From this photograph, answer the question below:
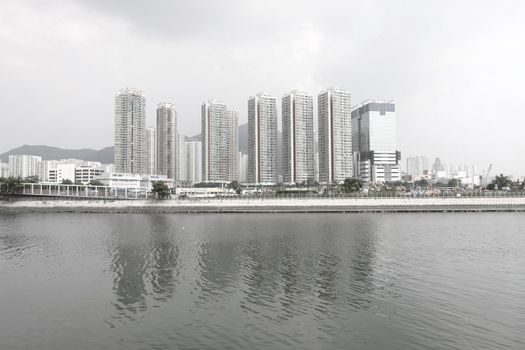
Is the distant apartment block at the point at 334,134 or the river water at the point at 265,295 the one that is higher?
the distant apartment block at the point at 334,134

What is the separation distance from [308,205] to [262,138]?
304ft

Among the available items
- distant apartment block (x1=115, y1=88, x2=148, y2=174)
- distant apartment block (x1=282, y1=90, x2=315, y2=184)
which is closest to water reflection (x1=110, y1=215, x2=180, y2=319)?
distant apartment block (x1=282, y1=90, x2=315, y2=184)

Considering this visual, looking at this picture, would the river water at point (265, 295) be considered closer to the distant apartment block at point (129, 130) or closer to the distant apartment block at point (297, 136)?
the distant apartment block at point (297, 136)

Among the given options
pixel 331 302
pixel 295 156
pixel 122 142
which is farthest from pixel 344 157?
pixel 331 302

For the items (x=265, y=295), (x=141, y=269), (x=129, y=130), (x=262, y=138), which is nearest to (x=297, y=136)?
(x=262, y=138)

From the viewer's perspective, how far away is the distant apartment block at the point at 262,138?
176875mm

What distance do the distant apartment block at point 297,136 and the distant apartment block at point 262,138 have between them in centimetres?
590

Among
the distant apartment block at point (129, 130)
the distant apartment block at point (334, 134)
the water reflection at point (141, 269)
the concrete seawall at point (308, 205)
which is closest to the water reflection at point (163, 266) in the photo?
the water reflection at point (141, 269)

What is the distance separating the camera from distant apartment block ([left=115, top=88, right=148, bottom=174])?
178250 mm

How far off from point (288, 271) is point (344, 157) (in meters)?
153

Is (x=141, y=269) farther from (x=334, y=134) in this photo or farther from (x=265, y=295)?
(x=334, y=134)

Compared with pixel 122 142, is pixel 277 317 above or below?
below

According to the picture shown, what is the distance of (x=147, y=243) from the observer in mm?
39656

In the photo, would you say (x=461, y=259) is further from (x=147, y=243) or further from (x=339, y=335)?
(x=147, y=243)
